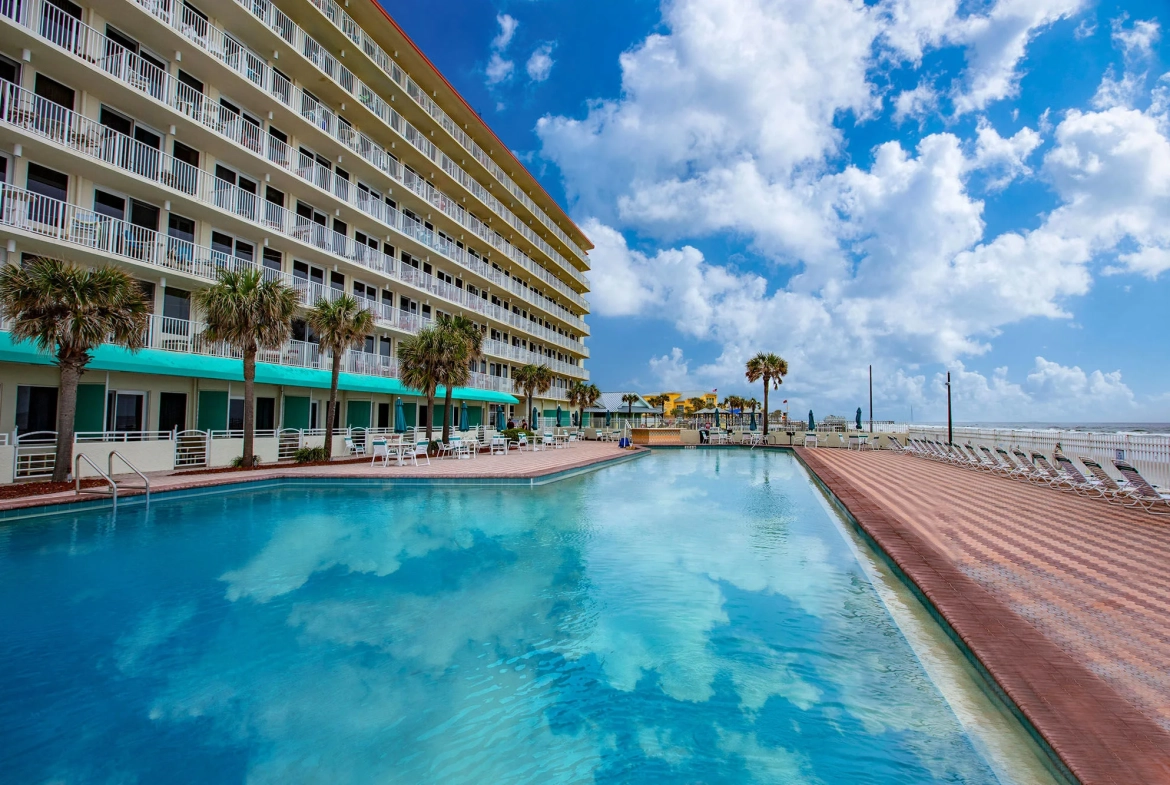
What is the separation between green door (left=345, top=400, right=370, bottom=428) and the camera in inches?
927

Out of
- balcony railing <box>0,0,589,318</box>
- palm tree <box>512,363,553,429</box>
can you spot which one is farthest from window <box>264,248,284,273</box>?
palm tree <box>512,363,553,429</box>

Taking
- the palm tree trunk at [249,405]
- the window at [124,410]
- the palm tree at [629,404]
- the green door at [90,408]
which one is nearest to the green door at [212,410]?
the window at [124,410]

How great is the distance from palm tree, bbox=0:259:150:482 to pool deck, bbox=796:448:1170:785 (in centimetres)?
1565

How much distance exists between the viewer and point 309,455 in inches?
719

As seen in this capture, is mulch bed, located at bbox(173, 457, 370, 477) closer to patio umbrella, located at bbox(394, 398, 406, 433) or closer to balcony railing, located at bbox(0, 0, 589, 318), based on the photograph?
patio umbrella, located at bbox(394, 398, 406, 433)

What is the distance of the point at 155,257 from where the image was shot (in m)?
15.4

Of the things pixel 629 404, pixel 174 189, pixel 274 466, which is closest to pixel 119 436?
pixel 274 466

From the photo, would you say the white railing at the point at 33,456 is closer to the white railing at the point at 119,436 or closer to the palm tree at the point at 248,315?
the white railing at the point at 119,436

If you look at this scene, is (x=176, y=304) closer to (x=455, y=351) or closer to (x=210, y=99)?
(x=210, y=99)

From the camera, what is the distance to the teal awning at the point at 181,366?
11.9m

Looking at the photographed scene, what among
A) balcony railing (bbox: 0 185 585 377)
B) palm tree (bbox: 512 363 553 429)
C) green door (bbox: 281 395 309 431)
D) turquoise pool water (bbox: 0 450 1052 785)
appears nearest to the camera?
turquoise pool water (bbox: 0 450 1052 785)

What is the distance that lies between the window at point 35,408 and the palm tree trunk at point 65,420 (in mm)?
2547

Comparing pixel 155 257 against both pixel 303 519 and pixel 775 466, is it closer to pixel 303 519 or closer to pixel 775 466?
pixel 303 519

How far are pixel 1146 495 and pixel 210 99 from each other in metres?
26.3
